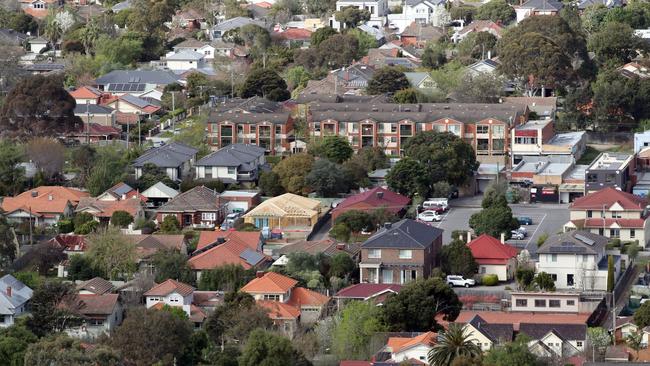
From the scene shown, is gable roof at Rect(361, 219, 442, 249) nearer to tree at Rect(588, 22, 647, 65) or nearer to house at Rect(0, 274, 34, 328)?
house at Rect(0, 274, 34, 328)

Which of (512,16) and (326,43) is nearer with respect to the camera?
(326,43)

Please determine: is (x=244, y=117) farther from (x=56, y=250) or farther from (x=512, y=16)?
(x=512, y=16)

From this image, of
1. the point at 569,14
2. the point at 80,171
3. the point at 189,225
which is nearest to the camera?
the point at 189,225

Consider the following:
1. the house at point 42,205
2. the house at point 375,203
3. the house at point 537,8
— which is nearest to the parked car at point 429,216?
the house at point 375,203

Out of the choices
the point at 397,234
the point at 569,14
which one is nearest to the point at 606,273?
the point at 397,234

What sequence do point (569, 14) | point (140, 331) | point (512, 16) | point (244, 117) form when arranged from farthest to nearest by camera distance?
point (512, 16) < point (569, 14) < point (244, 117) < point (140, 331)

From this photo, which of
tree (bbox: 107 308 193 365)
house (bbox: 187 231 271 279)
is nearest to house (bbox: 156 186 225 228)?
house (bbox: 187 231 271 279)
